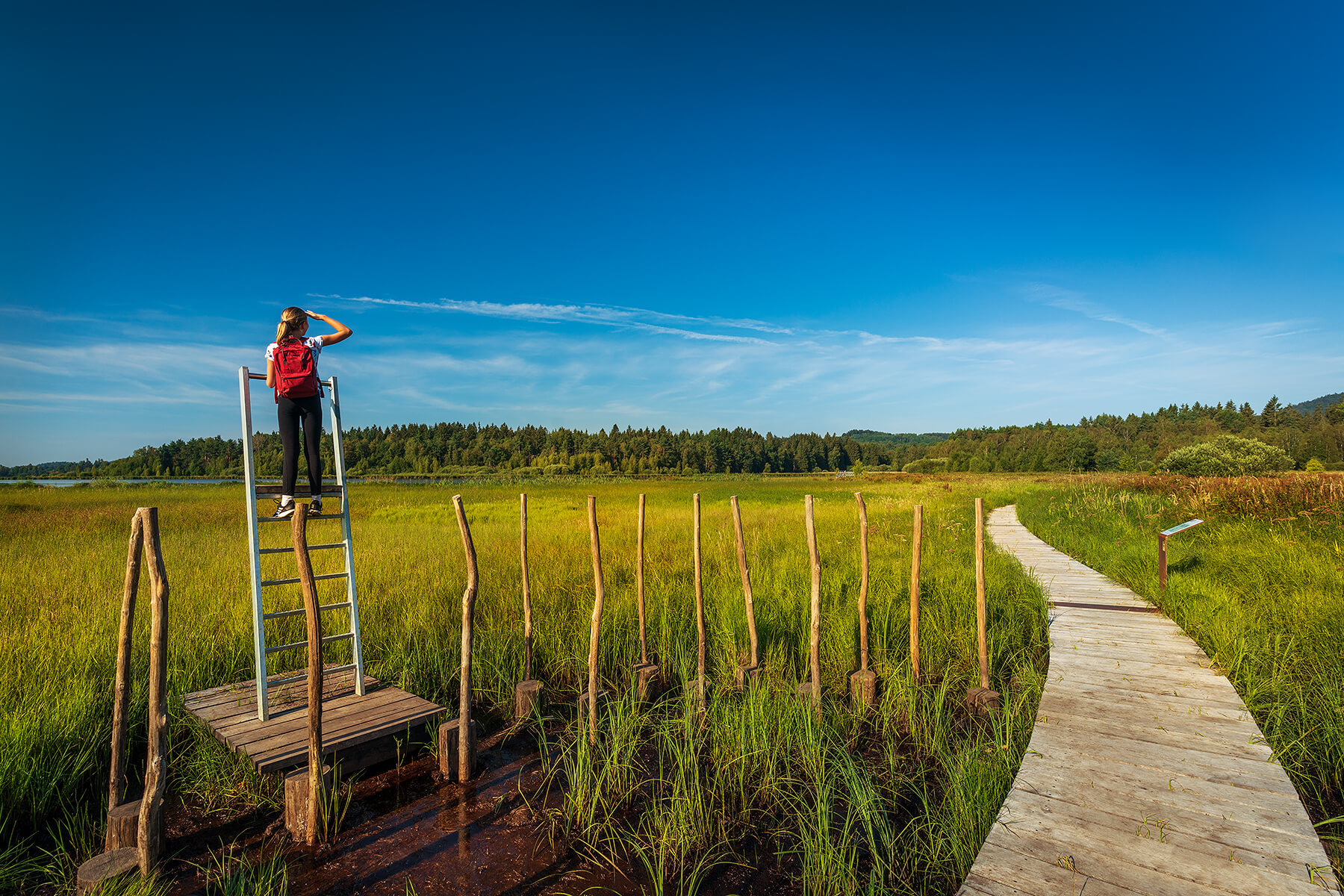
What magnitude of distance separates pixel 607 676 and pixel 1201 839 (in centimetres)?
539

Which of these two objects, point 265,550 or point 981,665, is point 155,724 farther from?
point 981,665

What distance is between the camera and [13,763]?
412 cm

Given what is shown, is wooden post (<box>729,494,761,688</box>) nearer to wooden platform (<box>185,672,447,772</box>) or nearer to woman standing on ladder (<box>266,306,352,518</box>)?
wooden platform (<box>185,672,447,772</box>)

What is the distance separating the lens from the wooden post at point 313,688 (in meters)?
3.73

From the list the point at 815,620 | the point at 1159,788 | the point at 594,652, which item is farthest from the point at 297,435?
the point at 1159,788

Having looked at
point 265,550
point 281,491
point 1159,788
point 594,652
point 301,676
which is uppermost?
point 281,491

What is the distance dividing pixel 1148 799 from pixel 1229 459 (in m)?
45.4

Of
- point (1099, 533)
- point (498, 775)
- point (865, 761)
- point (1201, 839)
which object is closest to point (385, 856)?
point (498, 775)

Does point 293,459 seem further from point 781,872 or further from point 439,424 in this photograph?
point 439,424

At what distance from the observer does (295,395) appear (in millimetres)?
5195

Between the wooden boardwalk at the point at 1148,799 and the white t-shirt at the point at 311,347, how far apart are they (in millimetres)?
6240

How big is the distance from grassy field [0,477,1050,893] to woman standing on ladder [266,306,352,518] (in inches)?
89.6

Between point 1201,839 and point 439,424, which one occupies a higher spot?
point 439,424

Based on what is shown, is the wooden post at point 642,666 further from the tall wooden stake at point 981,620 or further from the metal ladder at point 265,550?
the tall wooden stake at point 981,620
